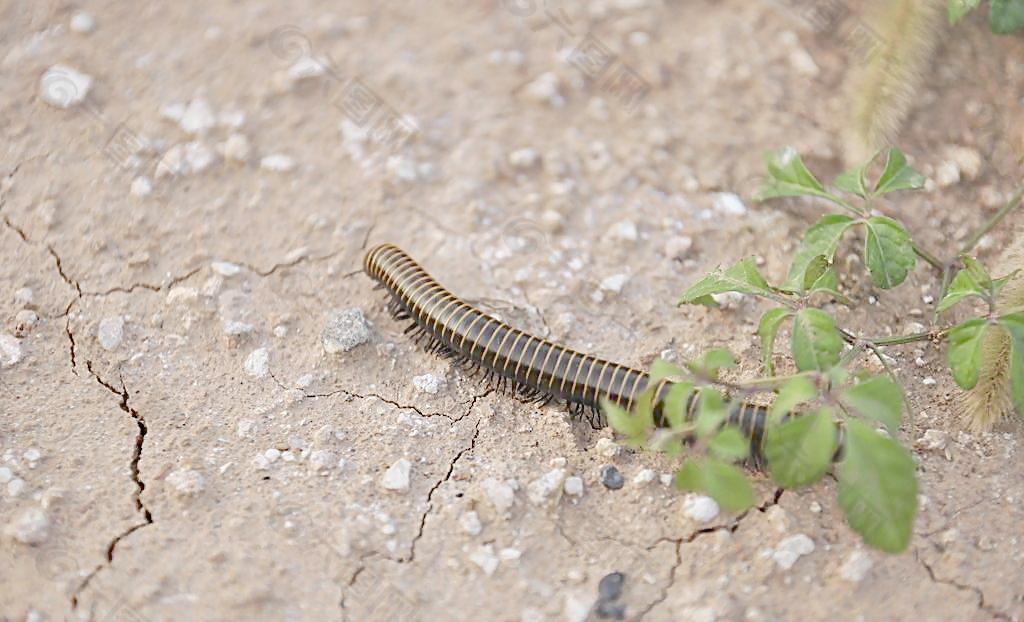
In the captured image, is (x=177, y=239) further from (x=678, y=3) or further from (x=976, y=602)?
(x=976, y=602)

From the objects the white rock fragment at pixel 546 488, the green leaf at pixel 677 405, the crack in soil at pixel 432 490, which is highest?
the green leaf at pixel 677 405

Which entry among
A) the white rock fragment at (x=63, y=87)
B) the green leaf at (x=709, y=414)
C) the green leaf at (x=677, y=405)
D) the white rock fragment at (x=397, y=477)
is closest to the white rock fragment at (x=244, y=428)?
the white rock fragment at (x=397, y=477)

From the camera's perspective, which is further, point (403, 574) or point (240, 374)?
point (240, 374)

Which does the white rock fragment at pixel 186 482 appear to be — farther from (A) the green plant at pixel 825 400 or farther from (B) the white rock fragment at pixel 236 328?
(A) the green plant at pixel 825 400

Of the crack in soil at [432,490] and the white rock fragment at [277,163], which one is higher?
the crack in soil at [432,490]

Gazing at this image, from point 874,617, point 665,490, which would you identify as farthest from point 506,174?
point 874,617

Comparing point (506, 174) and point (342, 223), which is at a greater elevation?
point (506, 174)
